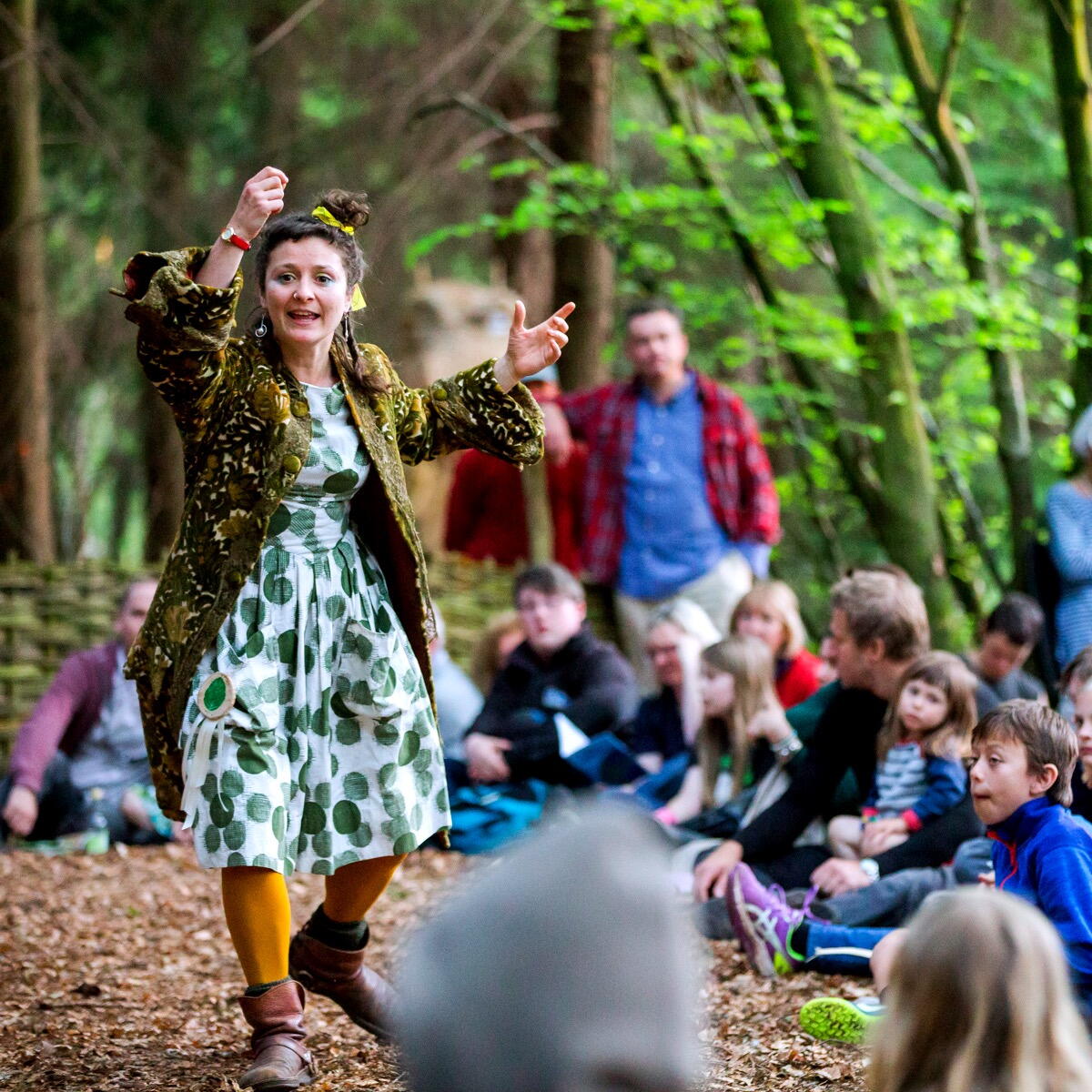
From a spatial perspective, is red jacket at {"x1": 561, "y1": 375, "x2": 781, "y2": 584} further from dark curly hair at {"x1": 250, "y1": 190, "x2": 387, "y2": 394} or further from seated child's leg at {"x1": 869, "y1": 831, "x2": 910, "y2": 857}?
dark curly hair at {"x1": 250, "y1": 190, "x2": 387, "y2": 394}

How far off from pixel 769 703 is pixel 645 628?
1.65m

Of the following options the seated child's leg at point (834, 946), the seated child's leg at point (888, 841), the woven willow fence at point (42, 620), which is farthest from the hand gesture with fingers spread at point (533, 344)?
the woven willow fence at point (42, 620)

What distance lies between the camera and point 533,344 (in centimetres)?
348

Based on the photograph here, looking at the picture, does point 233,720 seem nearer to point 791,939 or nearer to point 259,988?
point 259,988

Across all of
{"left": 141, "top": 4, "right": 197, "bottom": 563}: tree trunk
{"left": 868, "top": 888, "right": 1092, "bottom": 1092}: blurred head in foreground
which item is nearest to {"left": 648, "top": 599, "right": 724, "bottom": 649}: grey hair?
{"left": 868, "top": 888, "right": 1092, "bottom": 1092}: blurred head in foreground

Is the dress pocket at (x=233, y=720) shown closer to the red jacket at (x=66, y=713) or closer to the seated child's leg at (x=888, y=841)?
the seated child's leg at (x=888, y=841)

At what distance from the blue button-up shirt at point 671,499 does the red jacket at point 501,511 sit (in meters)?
0.63

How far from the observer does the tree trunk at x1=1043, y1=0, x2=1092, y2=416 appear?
21.1ft

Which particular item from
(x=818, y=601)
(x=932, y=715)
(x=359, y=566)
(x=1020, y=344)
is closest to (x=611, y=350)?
(x=818, y=601)

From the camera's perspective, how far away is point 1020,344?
677 cm

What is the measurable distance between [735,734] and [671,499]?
161 centimetres

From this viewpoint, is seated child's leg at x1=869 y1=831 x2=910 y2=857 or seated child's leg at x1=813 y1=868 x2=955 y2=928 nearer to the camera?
seated child's leg at x1=813 y1=868 x2=955 y2=928

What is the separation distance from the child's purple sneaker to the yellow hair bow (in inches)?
83.4

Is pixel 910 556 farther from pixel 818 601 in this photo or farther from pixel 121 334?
pixel 121 334
